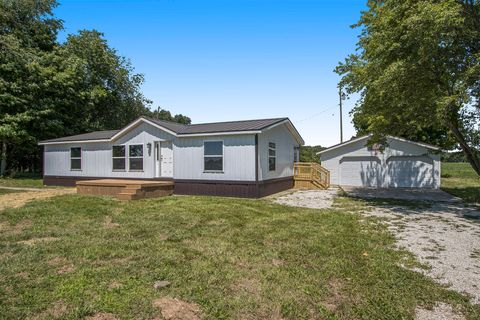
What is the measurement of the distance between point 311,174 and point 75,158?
45.1ft

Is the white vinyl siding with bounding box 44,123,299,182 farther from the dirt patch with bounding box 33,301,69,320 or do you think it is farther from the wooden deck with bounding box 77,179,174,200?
the dirt patch with bounding box 33,301,69,320

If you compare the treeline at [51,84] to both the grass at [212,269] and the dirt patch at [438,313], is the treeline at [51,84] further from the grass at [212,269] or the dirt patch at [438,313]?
the dirt patch at [438,313]

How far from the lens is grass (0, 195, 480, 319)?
122 inches

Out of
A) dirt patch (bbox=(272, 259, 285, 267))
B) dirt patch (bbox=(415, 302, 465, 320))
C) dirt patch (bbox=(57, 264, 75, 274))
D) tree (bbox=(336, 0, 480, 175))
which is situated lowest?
dirt patch (bbox=(415, 302, 465, 320))

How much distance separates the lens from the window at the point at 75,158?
1640 cm

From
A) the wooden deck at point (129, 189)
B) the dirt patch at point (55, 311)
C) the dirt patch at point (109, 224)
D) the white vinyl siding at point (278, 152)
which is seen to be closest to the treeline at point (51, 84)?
the wooden deck at point (129, 189)

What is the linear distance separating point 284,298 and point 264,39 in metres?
12.8

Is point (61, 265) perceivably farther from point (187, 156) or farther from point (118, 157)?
point (118, 157)

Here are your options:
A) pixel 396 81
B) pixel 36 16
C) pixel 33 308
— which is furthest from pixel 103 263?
pixel 36 16

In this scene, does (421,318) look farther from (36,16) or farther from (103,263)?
(36,16)

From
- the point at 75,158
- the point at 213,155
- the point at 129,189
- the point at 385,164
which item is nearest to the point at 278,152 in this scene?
the point at 213,155

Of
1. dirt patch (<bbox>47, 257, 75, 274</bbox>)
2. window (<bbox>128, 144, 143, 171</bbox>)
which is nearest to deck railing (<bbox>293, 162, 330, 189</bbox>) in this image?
window (<bbox>128, 144, 143, 171</bbox>)

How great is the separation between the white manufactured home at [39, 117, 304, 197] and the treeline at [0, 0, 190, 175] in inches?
183

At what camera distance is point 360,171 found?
18.6 m
